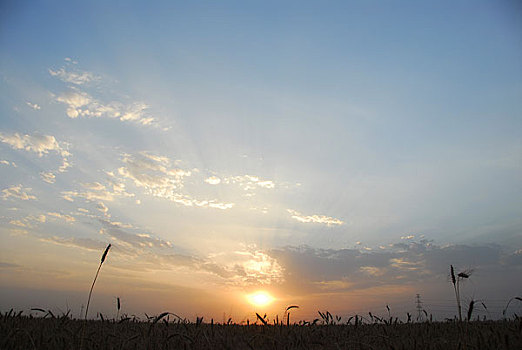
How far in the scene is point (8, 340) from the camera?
6.26m

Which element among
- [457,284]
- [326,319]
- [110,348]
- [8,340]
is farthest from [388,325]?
[8,340]

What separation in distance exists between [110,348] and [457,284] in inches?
226

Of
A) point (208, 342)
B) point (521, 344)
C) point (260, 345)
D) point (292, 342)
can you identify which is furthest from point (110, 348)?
point (521, 344)

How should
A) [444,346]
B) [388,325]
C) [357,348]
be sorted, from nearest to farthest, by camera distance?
1. [444,346]
2. [357,348]
3. [388,325]

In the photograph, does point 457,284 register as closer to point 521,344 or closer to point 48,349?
point 521,344

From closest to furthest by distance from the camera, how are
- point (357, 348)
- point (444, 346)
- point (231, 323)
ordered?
1. point (444, 346)
2. point (357, 348)
3. point (231, 323)

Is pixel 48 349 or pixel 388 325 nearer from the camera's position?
pixel 48 349

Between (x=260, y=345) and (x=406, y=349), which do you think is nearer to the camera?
(x=406, y=349)

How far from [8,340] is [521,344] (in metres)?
8.42

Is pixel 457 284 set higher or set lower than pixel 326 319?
higher

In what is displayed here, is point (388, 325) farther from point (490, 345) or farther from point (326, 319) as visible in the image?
point (490, 345)

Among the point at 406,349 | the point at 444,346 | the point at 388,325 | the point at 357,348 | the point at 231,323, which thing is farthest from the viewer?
the point at 231,323

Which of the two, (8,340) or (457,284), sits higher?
(457,284)

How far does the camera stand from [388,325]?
32.3ft
